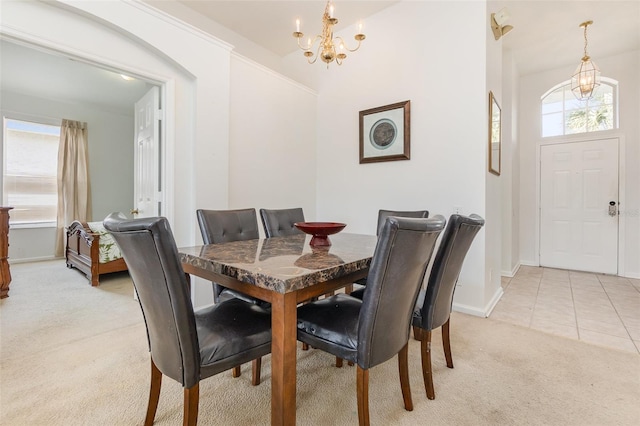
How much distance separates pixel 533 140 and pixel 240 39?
477 centimetres

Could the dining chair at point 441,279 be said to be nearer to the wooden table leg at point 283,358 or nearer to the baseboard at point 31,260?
the wooden table leg at point 283,358

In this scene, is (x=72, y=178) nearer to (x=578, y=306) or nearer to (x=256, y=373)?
(x=256, y=373)

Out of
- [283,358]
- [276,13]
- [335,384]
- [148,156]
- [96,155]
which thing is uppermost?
[276,13]

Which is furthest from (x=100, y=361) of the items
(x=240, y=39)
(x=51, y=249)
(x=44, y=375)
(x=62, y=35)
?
(x=51, y=249)

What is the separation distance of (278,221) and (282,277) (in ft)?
4.84

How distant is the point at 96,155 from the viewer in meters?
5.64

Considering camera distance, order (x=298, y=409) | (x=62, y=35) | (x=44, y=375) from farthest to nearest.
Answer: (x=62, y=35) < (x=44, y=375) < (x=298, y=409)

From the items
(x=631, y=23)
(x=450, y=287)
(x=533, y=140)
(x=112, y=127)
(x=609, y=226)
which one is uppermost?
(x=631, y=23)

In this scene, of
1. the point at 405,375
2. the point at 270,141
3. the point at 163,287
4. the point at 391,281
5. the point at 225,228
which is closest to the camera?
the point at 163,287

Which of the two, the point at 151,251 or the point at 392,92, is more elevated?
the point at 392,92

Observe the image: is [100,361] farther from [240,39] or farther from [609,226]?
[609,226]

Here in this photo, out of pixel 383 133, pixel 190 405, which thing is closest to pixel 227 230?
pixel 190 405

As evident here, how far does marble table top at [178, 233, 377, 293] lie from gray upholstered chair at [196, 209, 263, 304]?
1.02 ft

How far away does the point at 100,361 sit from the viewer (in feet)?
6.06
